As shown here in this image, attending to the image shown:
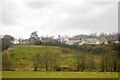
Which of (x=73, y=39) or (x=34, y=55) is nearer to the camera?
(x=34, y=55)

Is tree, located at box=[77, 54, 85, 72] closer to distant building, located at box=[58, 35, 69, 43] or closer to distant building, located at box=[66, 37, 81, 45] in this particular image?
distant building, located at box=[66, 37, 81, 45]

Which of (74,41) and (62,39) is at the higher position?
(62,39)

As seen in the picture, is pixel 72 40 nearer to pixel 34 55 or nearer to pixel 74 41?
pixel 74 41

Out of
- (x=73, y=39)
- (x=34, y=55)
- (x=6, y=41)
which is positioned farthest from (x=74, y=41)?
(x=6, y=41)

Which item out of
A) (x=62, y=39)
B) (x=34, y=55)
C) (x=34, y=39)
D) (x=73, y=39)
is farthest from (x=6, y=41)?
(x=73, y=39)

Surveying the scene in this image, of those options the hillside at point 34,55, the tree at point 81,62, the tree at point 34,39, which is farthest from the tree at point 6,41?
the tree at point 81,62

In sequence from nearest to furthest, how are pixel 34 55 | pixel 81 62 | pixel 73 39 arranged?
pixel 81 62
pixel 34 55
pixel 73 39

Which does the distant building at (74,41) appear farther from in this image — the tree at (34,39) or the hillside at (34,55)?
the tree at (34,39)

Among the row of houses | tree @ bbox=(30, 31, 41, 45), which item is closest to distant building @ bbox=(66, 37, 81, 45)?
the row of houses

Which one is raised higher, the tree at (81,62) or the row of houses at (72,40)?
the row of houses at (72,40)

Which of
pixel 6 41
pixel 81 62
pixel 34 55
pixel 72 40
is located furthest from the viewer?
pixel 72 40

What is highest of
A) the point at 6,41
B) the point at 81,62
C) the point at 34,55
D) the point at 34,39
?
the point at 34,39

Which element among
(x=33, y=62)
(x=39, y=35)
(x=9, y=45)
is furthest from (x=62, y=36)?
(x=9, y=45)

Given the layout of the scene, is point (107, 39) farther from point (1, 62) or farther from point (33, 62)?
point (1, 62)
